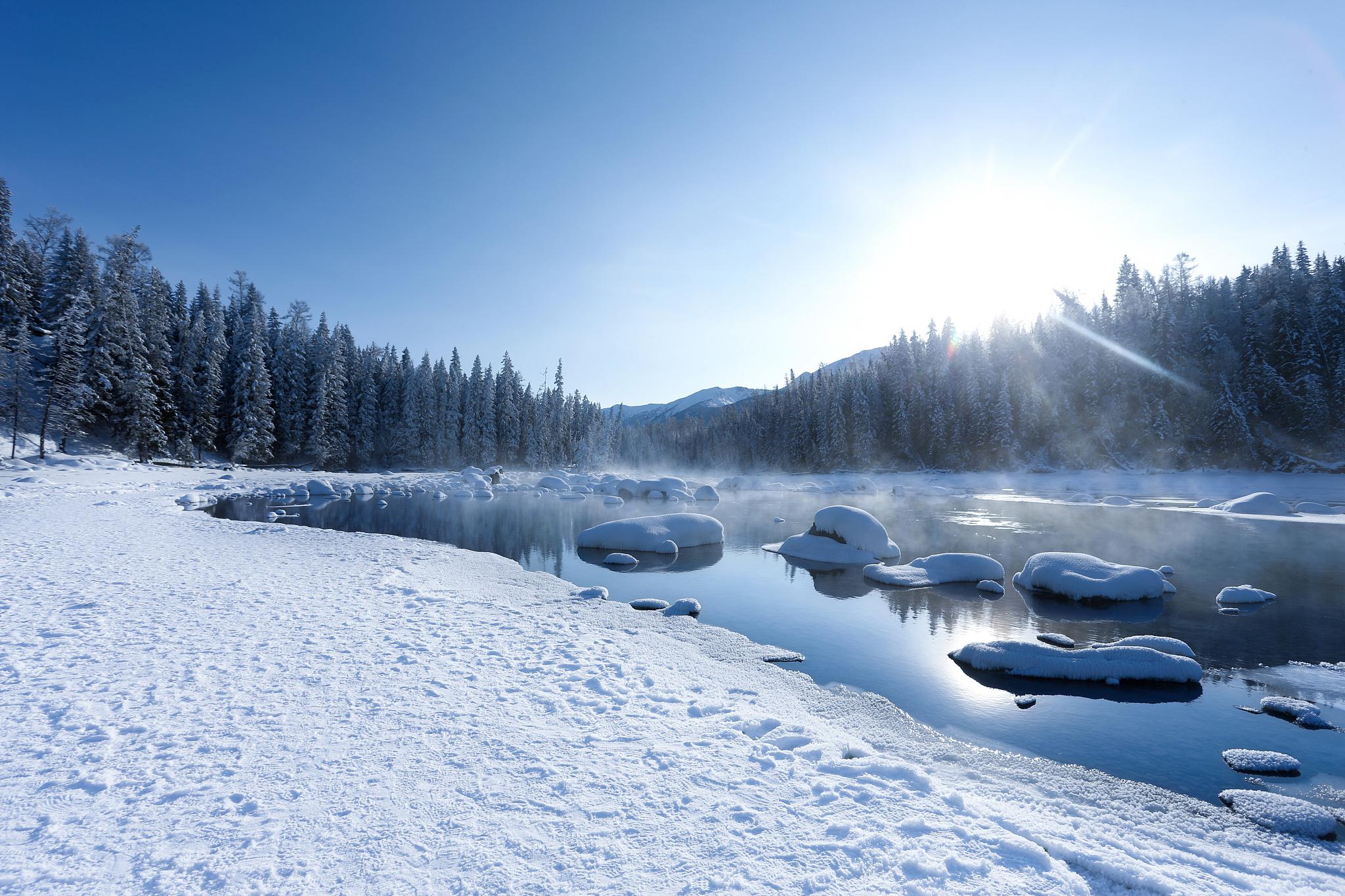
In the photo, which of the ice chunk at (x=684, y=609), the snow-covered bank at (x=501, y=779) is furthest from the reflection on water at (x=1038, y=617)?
the snow-covered bank at (x=501, y=779)

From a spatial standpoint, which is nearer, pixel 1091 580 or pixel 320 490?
pixel 1091 580

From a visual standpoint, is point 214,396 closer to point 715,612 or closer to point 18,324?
point 18,324

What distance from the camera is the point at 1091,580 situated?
1266cm

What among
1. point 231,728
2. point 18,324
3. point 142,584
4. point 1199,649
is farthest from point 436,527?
point 18,324

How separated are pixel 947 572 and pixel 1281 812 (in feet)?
33.0

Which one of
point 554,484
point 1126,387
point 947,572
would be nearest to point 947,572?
point 947,572

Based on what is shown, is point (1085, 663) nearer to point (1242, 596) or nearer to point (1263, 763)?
point (1263, 763)

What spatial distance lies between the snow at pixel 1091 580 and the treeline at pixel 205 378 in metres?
50.6

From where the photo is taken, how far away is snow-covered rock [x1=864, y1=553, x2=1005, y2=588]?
573 inches

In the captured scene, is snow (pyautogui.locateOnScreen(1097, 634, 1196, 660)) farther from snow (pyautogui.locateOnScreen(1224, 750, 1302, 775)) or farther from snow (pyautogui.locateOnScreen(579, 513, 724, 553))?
snow (pyautogui.locateOnScreen(579, 513, 724, 553))

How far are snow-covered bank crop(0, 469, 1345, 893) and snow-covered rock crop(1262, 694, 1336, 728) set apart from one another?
3.56 meters

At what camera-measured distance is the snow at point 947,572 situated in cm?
1455

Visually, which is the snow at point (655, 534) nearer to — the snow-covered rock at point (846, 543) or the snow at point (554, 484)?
the snow-covered rock at point (846, 543)

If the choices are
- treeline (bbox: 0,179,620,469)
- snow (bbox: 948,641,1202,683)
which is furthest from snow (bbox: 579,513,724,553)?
treeline (bbox: 0,179,620,469)
